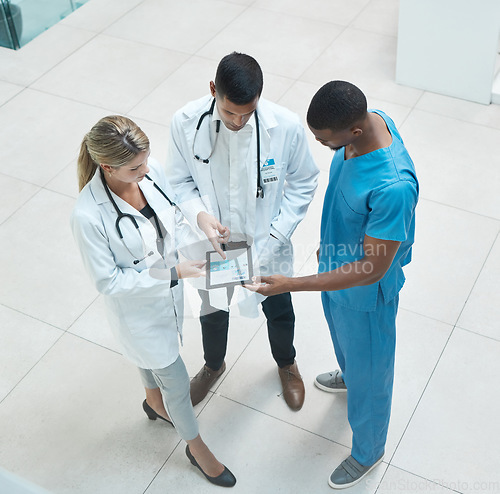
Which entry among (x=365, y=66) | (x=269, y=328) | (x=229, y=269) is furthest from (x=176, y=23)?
(x=229, y=269)

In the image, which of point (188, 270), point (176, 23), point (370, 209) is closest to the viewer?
point (370, 209)

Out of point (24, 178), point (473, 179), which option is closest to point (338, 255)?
point (473, 179)

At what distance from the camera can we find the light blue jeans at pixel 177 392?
229cm

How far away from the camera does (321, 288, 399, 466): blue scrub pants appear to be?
7.13 ft

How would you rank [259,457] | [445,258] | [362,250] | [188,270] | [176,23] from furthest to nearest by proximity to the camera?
[176,23] < [445,258] < [259,457] < [188,270] < [362,250]

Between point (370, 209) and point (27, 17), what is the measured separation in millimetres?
4193

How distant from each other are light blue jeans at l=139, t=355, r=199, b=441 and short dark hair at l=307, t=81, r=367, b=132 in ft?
3.30

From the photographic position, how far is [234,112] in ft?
6.63

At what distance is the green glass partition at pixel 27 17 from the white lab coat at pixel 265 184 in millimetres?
3280

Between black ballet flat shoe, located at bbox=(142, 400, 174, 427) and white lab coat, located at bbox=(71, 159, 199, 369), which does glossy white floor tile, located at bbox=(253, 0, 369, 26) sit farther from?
black ballet flat shoe, located at bbox=(142, 400, 174, 427)

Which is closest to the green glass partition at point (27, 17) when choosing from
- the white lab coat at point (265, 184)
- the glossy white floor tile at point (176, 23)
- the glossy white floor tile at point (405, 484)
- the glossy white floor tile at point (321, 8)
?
the glossy white floor tile at point (176, 23)

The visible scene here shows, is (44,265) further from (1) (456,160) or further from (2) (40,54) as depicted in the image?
(1) (456,160)

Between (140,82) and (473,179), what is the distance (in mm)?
2295

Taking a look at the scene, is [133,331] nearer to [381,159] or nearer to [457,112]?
[381,159]
